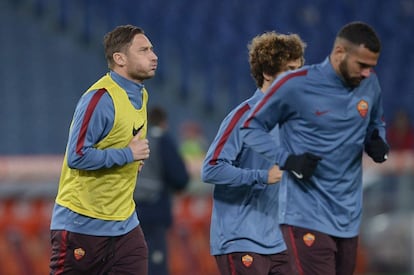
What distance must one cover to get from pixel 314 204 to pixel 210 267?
718 cm

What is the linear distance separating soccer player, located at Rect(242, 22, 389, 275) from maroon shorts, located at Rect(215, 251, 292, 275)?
0.23 meters

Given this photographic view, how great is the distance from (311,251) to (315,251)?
0.02 m

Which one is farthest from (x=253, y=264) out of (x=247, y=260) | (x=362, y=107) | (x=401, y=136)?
(x=401, y=136)

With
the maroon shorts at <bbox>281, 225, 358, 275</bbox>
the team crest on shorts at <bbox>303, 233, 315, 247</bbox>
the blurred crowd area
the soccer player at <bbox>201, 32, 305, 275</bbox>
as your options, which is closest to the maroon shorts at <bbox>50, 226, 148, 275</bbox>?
the soccer player at <bbox>201, 32, 305, 275</bbox>

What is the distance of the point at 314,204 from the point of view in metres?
6.37

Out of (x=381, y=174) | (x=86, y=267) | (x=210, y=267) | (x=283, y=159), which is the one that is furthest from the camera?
(x=210, y=267)

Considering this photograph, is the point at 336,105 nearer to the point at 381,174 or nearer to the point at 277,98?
the point at 277,98

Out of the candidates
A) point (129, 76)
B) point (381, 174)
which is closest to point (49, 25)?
point (381, 174)

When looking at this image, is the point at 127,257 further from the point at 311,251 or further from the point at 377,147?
the point at 377,147

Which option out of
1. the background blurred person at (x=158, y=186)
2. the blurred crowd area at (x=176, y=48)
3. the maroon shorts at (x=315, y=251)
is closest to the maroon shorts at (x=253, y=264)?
the maroon shorts at (x=315, y=251)

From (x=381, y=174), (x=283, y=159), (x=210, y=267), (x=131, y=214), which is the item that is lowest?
(x=210, y=267)

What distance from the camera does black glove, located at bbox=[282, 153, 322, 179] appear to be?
243 inches

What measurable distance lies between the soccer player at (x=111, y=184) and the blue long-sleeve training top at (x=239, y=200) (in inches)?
16.6

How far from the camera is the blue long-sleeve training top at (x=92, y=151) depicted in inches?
252
